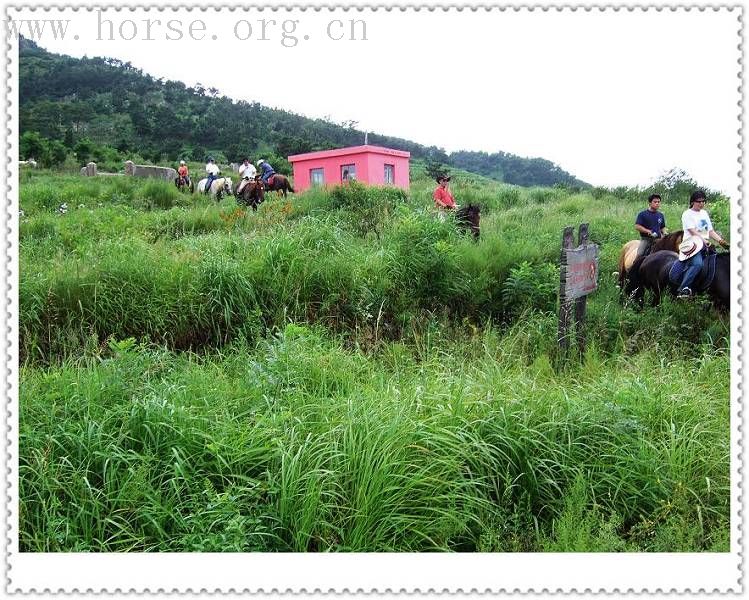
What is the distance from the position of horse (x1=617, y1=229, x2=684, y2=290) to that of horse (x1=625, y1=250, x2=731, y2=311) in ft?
0.42

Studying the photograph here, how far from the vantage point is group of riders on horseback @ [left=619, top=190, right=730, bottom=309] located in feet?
20.5

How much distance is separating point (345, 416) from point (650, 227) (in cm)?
560

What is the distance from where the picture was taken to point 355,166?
10.8 metres

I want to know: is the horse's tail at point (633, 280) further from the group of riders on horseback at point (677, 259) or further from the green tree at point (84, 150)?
the green tree at point (84, 150)

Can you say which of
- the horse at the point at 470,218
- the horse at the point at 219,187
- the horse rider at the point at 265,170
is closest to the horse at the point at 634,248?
the horse at the point at 470,218

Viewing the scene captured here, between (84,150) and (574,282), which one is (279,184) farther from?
(574,282)

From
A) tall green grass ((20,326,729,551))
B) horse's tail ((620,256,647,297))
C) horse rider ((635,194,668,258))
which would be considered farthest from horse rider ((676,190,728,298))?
tall green grass ((20,326,729,551))

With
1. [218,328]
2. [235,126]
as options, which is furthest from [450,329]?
[235,126]

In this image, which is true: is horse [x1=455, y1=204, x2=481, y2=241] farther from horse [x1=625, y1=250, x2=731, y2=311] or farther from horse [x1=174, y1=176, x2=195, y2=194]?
horse [x1=174, y1=176, x2=195, y2=194]

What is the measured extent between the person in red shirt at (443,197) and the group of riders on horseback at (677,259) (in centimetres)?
265

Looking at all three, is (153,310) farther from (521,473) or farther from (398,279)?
(521,473)

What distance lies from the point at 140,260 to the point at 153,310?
29.0 inches

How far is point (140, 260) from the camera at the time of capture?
6.43 meters

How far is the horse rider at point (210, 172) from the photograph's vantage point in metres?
13.2
